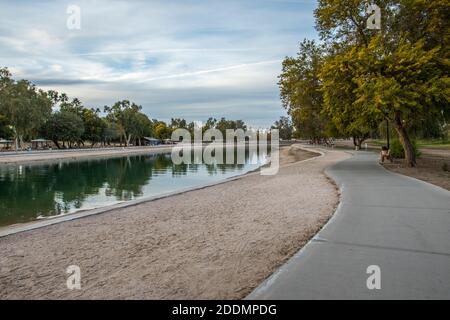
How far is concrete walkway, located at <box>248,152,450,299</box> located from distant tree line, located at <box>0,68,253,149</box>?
198ft

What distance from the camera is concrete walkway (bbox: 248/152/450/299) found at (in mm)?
4180

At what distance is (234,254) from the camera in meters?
6.23

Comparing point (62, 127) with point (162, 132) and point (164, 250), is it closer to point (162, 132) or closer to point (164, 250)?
point (162, 132)

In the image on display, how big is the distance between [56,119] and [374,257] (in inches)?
3227

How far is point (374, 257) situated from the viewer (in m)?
5.34

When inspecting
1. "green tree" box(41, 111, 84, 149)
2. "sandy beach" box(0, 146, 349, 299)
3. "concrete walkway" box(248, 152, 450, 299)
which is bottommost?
"sandy beach" box(0, 146, 349, 299)

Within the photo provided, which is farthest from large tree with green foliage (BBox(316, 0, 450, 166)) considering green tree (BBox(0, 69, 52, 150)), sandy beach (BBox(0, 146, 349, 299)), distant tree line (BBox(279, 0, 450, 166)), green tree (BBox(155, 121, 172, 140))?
green tree (BBox(155, 121, 172, 140))

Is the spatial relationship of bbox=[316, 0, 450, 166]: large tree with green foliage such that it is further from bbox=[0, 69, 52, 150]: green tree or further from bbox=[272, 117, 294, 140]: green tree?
bbox=[272, 117, 294, 140]: green tree

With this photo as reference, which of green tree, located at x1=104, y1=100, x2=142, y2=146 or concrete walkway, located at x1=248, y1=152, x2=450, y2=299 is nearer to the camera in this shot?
concrete walkway, located at x1=248, y1=152, x2=450, y2=299

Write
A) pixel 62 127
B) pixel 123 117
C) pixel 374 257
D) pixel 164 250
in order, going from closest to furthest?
1. pixel 374 257
2. pixel 164 250
3. pixel 62 127
4. pixel 123 117

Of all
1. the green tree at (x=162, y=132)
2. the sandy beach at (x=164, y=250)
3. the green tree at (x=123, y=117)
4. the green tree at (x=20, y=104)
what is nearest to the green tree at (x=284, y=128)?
the green tree at (x=162, y=132)

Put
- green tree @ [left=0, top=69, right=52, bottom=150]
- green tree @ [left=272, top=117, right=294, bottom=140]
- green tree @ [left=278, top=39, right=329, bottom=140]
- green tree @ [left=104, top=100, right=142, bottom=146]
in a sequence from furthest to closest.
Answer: green tree @ [left=272, top=117, right=294, bottom=140]
green tree @ [left=104, top=100, right=142, bottom=146]
green tree @ [left=0, top=69, right=52, bottom=150]
green tree @ [left=278, top=39, right=329, bottom=140]

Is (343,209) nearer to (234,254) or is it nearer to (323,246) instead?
(323,246)

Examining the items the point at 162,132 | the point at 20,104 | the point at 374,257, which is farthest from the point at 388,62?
the point at 162,132
